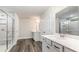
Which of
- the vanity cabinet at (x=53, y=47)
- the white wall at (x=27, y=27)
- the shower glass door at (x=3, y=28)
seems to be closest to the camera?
the vanity cabinet at (x=53, y=47)

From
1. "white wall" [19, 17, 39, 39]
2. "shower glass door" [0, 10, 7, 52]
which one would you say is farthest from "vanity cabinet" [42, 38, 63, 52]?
"white wall" [19, 17, 39, 39]

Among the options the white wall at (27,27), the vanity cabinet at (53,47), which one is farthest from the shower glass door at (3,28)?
the white wall at (27,27)

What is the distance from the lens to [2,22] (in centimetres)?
369

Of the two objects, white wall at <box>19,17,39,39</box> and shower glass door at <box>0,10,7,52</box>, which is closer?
shower glass door at <box>0,10,7,52</box>

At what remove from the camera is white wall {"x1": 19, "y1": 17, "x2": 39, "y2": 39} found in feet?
23.8

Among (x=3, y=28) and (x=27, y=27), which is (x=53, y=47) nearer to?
(x=3, y=28)

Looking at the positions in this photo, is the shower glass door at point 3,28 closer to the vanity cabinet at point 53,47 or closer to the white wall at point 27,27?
the vanity cabinet at point 53,47

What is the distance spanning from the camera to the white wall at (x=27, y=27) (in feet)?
23.8

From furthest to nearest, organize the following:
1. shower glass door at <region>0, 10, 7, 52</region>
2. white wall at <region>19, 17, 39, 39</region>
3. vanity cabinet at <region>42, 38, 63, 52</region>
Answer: white wall at <region>19, 17, 39, 39</region> < shower glass door at <region>0, 10, 7, 52</region> < vanity cabinet at <region>42, 38, 63, 52</region>

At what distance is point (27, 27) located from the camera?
7.43 metres

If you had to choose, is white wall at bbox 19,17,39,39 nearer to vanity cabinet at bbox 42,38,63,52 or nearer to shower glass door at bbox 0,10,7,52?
shower glass door at bbox 0,10,7,52

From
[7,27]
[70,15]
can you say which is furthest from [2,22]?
[70,15]
